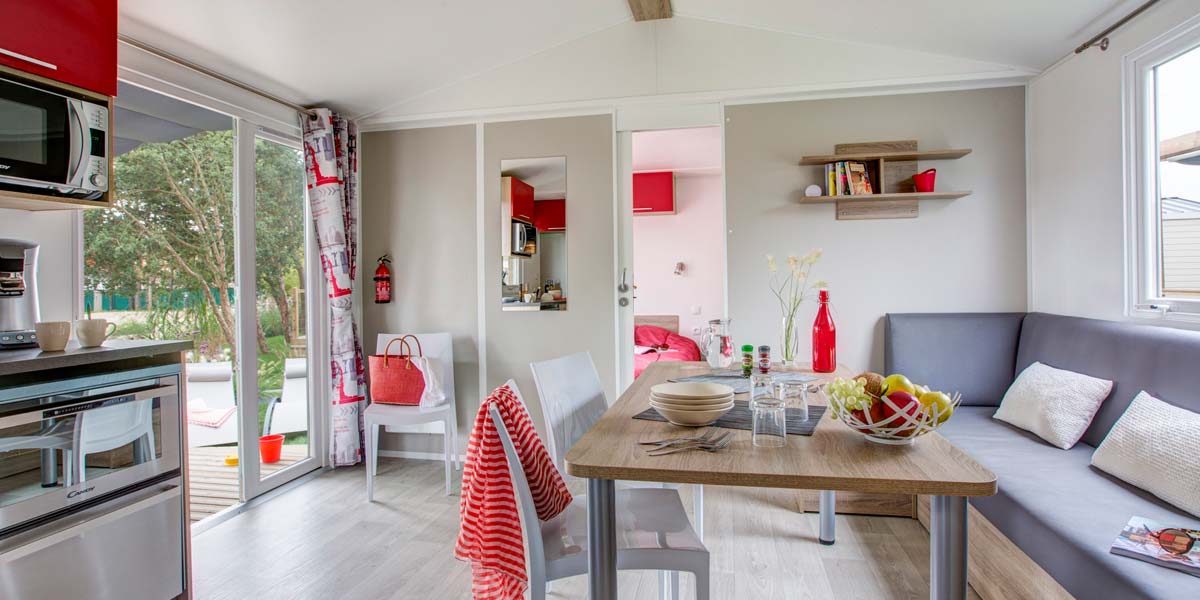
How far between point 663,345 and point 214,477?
3.41m

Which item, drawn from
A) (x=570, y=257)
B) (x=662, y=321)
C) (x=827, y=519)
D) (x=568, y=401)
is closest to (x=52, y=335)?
(x=568, y=401)

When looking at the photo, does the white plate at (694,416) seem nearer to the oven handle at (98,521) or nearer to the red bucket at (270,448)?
the oven handle at (98,521)

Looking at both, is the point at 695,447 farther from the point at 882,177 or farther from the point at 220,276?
the point at 220,276

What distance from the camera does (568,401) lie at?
1.97m

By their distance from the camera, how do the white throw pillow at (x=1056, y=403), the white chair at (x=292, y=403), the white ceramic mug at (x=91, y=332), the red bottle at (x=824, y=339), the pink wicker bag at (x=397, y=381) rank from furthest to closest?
1. the white chair at (x=292, y=403)
2. the pink wicker bag at (x=397, y=381)
3. the white throw pillow at (x=1056, y=403)
4. the red bottle at (x=824, y=339)
5. the white ceramic mug at (x=91, y=332)

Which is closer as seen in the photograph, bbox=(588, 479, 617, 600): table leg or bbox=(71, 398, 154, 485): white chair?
bbox=(588, 479, 617, 600): table leg

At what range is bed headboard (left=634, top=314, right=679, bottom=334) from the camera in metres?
5.88

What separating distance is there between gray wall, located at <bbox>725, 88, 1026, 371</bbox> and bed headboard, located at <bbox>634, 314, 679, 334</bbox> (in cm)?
241

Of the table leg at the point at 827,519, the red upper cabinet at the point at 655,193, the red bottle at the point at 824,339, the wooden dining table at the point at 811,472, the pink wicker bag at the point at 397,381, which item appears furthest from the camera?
the red upper cabinet at the point at 655,193

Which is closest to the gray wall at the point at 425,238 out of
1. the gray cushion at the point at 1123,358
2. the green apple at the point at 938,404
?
the green apple at the point at 938,404

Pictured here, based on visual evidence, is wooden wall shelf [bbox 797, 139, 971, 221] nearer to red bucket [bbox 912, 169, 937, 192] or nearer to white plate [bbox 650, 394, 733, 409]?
red bucket [bbox 912, 169, 937, 192]

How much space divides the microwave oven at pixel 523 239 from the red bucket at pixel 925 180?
2.21 meters

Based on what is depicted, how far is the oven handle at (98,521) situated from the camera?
1.66 metres

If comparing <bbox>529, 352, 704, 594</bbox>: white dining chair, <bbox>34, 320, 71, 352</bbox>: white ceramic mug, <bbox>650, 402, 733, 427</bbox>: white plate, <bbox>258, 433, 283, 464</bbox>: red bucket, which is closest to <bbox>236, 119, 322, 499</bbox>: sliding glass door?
<bbox>258, 433, 283, 464</bbox>: red bucket
